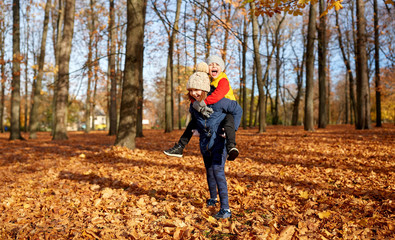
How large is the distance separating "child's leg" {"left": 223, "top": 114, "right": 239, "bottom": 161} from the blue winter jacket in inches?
2.9

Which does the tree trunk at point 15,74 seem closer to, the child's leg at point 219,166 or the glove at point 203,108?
the glove at point 203,108

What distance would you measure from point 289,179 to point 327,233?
2.26 metres

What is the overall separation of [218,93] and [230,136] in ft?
1.77

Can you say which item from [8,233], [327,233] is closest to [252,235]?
[327,233]

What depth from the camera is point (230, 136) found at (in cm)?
289

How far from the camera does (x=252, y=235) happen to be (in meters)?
2.69

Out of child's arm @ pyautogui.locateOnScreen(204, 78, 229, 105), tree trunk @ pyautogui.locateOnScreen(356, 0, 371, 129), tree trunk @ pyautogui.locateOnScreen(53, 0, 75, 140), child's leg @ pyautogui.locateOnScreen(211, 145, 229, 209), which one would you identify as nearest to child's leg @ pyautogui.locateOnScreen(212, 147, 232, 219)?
child's leg @ pyautogui.locateOnScreen(211, 145, 229, 209)

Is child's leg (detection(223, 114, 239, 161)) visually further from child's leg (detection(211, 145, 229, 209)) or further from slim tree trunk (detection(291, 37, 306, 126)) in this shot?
slim tree trunk (detection(291, 37, 306, 126))

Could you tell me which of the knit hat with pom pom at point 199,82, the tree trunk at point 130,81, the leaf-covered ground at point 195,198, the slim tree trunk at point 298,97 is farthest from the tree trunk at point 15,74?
the slim tree trunk at point 298,97

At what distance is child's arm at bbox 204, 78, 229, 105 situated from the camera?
9.82ft

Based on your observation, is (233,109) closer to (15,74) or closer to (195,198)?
(195,198)

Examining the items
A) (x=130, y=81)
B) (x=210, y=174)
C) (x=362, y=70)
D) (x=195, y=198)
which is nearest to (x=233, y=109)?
(x=210, y=174)

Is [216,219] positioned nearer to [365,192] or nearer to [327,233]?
[327,233]

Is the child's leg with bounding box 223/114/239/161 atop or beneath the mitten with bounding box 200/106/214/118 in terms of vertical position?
beneath
